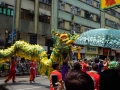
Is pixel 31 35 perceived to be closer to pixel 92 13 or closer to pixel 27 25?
pixel 27 25

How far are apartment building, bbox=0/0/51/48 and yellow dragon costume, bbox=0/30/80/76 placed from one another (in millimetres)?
9247

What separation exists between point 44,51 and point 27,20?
510 inches

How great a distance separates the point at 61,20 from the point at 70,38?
19.3 metres

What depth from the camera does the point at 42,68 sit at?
909 cm

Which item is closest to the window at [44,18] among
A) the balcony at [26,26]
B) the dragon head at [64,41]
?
the balcony at [26,26]

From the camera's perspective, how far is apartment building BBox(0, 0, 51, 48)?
19922 mm

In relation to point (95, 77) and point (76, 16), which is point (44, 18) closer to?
point (76, 16)

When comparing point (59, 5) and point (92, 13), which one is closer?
point (59, 5)

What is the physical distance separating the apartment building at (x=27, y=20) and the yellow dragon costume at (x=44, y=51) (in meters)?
9.25

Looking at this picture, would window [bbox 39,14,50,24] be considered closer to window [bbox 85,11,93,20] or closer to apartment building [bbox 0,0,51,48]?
apartment building [bbox 0,0,51,48]

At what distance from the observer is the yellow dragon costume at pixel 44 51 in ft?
26.2

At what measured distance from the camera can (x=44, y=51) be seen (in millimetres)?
9766

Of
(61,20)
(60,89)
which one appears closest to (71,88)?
(60,89)

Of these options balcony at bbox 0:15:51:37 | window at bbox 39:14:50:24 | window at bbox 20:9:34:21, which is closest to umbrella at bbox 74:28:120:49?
balcony at bbox 0:15:51:37
